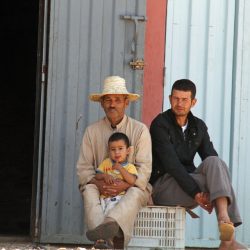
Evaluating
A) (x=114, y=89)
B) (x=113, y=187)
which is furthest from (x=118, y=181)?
(x=114, y=89)

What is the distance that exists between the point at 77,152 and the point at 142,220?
134cm

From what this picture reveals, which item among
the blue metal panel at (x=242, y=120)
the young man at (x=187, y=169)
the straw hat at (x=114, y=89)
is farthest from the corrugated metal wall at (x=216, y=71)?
the straw hat at (x=114, y=89)

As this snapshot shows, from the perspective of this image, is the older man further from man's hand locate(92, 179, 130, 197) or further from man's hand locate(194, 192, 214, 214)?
man's hand locate(194, 192, 214, 214)

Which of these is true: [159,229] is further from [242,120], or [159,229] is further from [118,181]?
[242,120]

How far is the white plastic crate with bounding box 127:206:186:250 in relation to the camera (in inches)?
215

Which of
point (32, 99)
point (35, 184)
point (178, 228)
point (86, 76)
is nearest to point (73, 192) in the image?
Answer: point (35, 184)

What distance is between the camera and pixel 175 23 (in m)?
6.78

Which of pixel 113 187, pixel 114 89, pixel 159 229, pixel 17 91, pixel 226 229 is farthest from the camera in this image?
pixel 17 91

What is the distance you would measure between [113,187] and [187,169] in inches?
27.3

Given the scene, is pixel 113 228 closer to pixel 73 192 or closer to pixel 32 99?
pixel 73 192

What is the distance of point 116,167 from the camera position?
542 centimetres

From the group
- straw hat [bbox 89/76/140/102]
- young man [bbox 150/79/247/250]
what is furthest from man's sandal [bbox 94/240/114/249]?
straw hat [bbox 89/76/140/102]

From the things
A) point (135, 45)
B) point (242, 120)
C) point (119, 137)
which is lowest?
point (119, 137)

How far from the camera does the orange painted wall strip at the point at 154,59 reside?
6738 mm
